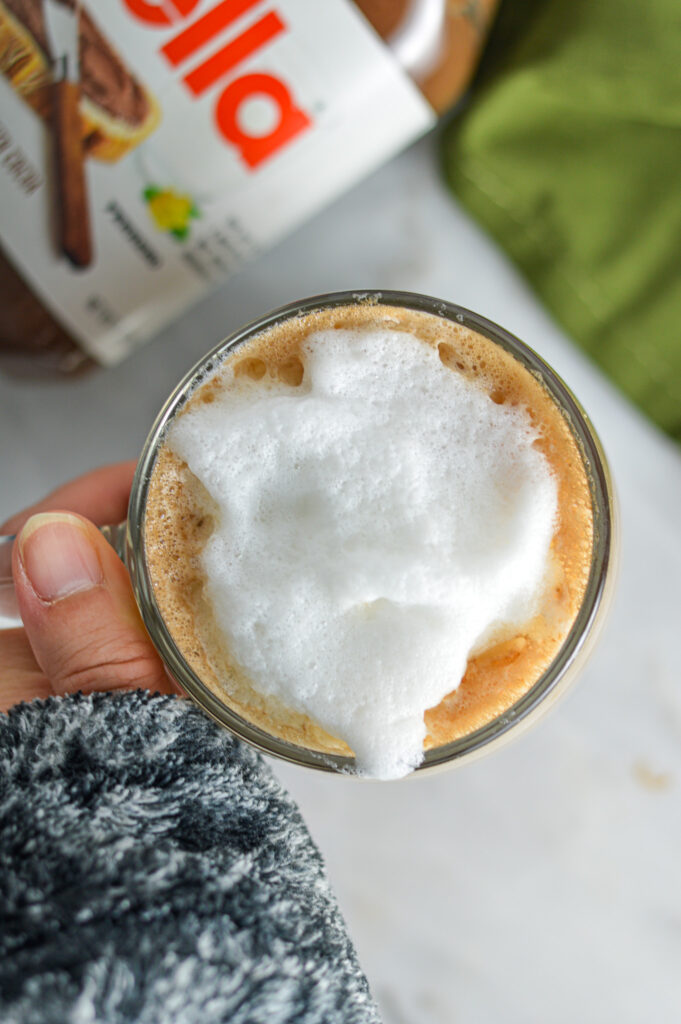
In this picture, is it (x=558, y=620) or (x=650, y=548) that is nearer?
(x=558, y=620)

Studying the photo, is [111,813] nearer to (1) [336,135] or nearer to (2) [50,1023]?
(2) [50,1023]

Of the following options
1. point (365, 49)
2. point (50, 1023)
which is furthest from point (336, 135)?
point (50, 1023)

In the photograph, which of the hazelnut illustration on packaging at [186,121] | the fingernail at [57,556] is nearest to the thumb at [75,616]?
the fingernail at [57,556]

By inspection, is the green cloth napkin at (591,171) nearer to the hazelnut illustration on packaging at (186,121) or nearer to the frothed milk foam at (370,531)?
the hazelnut illustration on packaging at (186,121)

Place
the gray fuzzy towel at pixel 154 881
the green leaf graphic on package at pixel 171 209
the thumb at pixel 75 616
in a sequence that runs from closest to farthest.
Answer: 1. the gray fuzzy towel at pixel 154 881
2. the thumb at pixel 75 616
3. the green leaf graphic on package at pixel 171 209

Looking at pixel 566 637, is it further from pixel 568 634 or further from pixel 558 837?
pixel 558 837

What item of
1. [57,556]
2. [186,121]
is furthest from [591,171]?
[57,556]

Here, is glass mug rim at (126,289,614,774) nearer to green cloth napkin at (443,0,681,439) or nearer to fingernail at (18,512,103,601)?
fingernail at (18,512,103,601)
